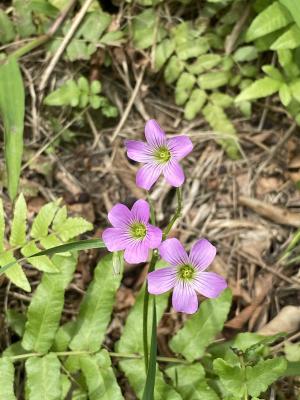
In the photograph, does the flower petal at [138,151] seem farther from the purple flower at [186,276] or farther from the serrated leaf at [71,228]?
the serrated leaf at [71,228]

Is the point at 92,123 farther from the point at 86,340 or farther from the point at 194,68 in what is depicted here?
the point at 86,340


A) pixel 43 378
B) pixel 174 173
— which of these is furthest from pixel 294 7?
pixel 43 378

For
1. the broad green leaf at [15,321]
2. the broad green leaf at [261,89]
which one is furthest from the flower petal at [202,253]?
the broad green leaf at [261,89]

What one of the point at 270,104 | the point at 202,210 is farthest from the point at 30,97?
the point at 270,104

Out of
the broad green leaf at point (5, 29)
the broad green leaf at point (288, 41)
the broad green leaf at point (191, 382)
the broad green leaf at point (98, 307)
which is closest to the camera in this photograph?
the broad green leaf at point (191, 382)

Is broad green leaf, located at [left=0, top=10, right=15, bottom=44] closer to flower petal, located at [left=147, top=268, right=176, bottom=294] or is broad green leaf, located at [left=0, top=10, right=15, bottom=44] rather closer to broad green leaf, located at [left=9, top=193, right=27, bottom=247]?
broad green leaf, located at [left=9, top=193, right=27, bottom=247]

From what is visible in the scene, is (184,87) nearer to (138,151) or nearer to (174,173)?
(138,151)
